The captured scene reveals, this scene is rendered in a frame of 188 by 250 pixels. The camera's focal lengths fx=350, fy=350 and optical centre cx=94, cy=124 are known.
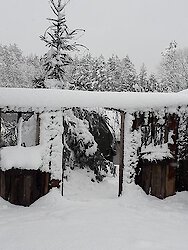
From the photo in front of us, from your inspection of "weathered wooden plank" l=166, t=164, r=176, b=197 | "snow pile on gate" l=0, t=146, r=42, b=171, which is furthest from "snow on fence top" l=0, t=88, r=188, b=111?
"weathered wooden plank" l=166, t=164, r=176, b=197

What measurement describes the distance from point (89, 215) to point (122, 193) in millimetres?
1821

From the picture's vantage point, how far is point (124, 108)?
30.1ft

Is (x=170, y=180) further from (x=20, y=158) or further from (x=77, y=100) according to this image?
(x=20, y=158)

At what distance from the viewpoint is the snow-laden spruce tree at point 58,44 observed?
15.1 m

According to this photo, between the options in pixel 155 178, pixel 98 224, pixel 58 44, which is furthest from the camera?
pixel 58 44

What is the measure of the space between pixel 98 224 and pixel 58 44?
33.3 ft

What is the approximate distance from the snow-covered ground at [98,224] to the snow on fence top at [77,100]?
2185 mm

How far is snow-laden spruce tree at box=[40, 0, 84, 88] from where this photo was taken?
15.1 meters

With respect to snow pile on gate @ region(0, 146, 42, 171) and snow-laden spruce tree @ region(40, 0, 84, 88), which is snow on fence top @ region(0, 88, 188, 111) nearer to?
snow pile on gate @ region(0, 146, 42, 171)

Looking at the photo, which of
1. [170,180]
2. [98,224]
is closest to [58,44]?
[170,180]

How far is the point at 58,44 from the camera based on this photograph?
50.6ft

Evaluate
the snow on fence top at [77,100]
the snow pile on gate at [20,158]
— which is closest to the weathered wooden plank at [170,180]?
the snow on fence top at [77,100]

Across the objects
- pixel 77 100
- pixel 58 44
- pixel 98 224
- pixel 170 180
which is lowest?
pixel 98 224

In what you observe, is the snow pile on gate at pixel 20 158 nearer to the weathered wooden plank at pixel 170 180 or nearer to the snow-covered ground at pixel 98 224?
the snow-covered ground at pixel 98 224
